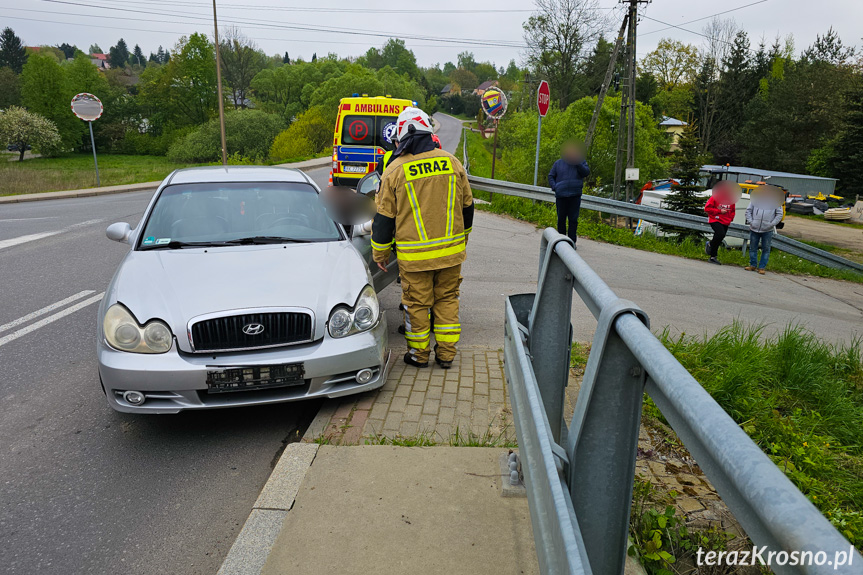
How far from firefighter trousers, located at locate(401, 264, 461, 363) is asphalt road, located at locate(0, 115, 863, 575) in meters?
0.84

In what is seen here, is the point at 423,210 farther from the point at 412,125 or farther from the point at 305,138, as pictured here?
the point at 305,138

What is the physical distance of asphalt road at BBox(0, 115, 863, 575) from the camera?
296 cm

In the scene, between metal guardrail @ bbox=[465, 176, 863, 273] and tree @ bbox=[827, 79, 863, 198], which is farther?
tree @ bbox=[827, 79, 863, 198]

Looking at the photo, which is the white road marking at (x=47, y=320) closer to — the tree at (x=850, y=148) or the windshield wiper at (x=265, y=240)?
the windshield wiper at (x=265, y=240)

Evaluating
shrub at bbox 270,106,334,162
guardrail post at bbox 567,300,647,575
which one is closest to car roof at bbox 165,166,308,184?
guardrail post at bbox 567,300,647,575

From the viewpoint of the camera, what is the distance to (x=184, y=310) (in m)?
3.79

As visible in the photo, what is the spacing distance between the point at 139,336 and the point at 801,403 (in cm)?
469

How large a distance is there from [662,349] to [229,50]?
86730 millimetres

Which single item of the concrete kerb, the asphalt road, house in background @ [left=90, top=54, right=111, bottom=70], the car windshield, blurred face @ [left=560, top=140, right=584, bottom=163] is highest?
house in background @ [left=90, top=54, right=111, bottom=70]

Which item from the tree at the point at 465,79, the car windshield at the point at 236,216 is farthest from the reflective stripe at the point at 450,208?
the tree at the point at 465,79

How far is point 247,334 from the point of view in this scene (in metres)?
3.77

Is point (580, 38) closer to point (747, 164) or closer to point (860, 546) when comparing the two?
point (747, 164)

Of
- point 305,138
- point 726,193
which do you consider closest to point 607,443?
point 726,193

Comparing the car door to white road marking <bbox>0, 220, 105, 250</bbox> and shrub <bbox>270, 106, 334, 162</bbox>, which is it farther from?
shrub <bbox>270, 106, 334, 162</bbox>
